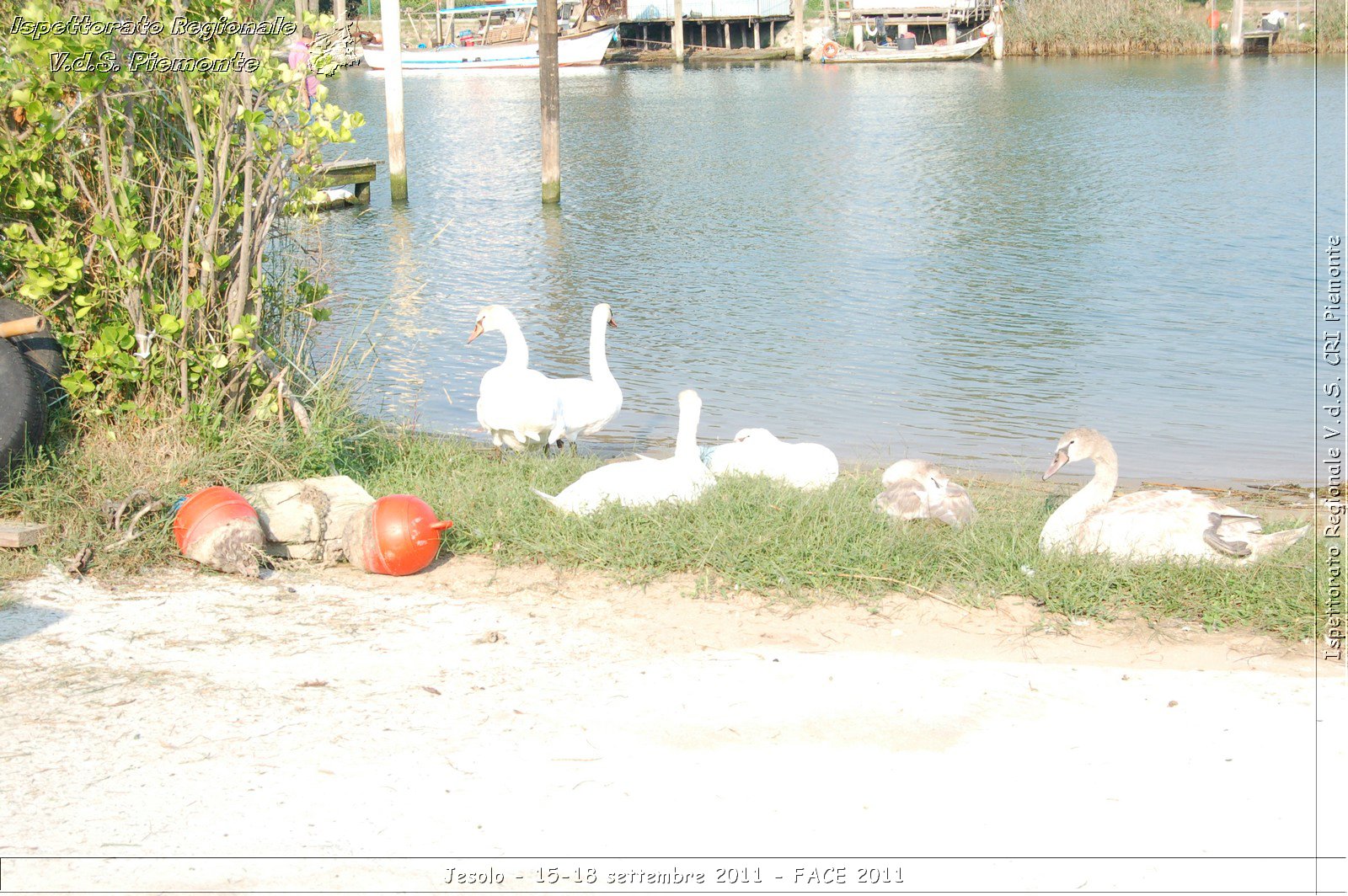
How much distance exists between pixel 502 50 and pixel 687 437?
53.1 metres

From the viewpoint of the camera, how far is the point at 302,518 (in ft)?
20.4

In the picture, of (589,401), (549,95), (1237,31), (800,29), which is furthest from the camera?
(800,29)

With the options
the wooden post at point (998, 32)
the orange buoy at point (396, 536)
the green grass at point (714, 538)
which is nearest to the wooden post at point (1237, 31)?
the wooden post at point (998, 32)

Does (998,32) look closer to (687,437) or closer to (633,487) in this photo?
(687,437)

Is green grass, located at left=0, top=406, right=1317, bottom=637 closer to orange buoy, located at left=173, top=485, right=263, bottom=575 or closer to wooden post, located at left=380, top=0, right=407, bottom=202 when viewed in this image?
orange buoy, located at left=173, top=485, right=263, bottom=575

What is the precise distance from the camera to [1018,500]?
789 centimetres

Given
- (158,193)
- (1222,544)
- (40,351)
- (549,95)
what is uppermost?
(549,95)

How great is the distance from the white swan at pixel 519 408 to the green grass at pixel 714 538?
3.03 feet

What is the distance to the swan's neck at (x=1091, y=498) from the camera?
252 inches

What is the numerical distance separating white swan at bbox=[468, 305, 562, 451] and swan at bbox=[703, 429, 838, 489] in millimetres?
1190

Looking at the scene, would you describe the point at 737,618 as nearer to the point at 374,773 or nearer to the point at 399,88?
the point at 374,773

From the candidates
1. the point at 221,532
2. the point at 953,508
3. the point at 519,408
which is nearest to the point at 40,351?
the point at 221,532

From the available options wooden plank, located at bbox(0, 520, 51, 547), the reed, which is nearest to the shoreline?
wooden plank, located at bbox(0, 520, 51, 547)

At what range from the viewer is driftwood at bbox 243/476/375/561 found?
20.4 feet
